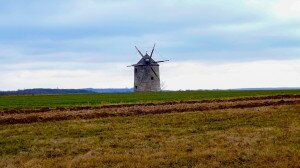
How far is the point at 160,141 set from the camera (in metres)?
22.8

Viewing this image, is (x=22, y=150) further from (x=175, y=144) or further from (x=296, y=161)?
(x=296, y=161)

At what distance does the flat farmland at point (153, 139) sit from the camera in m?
18.5

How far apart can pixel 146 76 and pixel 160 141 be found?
85.9 meters

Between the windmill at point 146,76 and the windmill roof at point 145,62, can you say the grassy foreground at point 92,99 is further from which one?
the windmill roof at point 145,62

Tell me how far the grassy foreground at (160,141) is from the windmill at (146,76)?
75503 mm

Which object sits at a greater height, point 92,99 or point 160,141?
point 92,99

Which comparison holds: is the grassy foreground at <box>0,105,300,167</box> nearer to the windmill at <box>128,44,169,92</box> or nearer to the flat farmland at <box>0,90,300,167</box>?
the flat farmland at <box>0,90,300,167</box>

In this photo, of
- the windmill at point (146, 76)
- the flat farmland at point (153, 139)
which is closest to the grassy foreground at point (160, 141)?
the flat farmland at point (153, 139)

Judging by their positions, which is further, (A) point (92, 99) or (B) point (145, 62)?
(B) point (145, 62)

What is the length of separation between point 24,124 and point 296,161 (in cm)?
1899

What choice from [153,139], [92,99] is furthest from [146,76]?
[153,139]

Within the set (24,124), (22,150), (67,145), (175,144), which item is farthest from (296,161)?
(24,124)

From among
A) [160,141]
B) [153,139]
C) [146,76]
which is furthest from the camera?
[146,76]

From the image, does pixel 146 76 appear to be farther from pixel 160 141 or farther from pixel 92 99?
pixel 160 141
